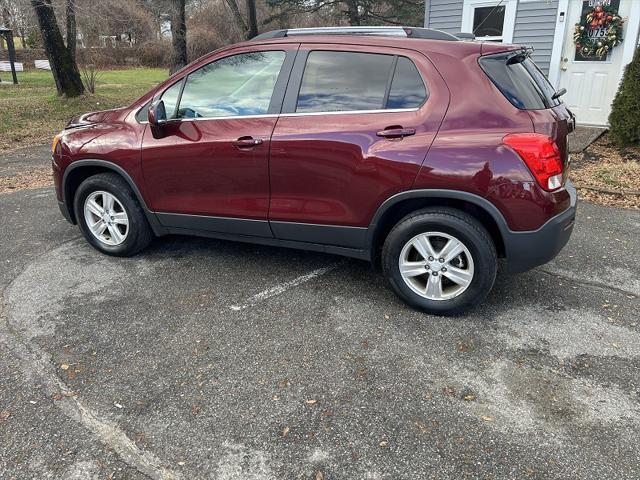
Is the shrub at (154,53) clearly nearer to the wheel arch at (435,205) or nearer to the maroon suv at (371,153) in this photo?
the maroon suv at (371,153)

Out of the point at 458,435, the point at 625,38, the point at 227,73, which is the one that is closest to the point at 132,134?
the point at 227,73

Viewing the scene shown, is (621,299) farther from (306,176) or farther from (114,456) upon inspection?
(114,456)

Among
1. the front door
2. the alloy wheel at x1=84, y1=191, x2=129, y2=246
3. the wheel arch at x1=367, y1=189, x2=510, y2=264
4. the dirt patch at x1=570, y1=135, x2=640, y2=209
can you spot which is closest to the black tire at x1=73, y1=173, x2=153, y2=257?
the alloy wheel at x1=84, y1=191, x2=129, y2=246

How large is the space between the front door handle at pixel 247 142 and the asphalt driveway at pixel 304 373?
104 centimetres

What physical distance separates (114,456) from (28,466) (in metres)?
0.36

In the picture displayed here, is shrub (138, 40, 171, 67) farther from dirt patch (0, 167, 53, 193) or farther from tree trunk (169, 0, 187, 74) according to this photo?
dirt patch (0, 167, 53, 193)

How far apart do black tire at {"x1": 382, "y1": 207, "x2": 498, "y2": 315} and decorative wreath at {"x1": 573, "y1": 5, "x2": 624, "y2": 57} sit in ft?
25.2

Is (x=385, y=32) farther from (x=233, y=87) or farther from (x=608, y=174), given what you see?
(x=608, y=174)

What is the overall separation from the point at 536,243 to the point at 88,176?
3.63m

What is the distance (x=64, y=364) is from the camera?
302 centimetres

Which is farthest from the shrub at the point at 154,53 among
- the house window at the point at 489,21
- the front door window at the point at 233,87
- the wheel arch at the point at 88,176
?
the front door window at the point at 233,87

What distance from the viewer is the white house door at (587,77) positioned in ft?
30.4

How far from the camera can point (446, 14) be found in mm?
10602

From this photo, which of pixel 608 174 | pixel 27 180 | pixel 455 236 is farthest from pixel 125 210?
pixel 608 174
